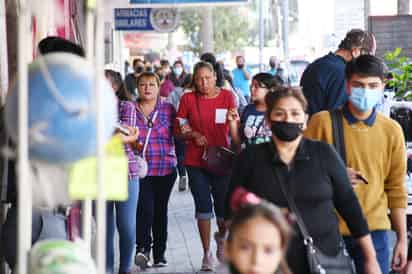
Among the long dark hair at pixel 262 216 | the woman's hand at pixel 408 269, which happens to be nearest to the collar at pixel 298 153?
the long dark hair at pixel 262 216

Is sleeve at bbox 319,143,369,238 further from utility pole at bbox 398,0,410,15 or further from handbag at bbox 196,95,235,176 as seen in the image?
utility pole at bbox 398,0,410,15

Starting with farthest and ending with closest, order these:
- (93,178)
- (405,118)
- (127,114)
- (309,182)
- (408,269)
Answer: (405,118) → (127,114) → (408,269) → (309,182) → (93,178)

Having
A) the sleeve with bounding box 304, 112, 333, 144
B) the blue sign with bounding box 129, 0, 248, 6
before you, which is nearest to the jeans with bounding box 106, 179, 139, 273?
the sleeve with bounding box 304, 112, 333, 144

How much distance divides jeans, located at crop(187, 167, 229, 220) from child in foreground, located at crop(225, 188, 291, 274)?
5296mm

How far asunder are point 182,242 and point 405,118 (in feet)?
9.30

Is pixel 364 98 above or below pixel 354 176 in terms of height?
above

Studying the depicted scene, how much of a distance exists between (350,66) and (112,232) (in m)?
3.13

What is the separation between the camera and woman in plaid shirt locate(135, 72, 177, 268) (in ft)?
32.0

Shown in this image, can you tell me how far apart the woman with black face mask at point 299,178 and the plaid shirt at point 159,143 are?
3990 mm

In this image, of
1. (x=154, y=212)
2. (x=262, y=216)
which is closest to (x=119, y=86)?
(x=154, y=212)

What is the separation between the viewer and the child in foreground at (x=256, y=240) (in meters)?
4.36

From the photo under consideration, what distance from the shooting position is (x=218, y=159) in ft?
31.9

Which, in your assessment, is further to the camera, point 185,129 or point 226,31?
point 226,31

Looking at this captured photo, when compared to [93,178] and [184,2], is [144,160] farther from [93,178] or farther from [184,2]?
[184,2]
